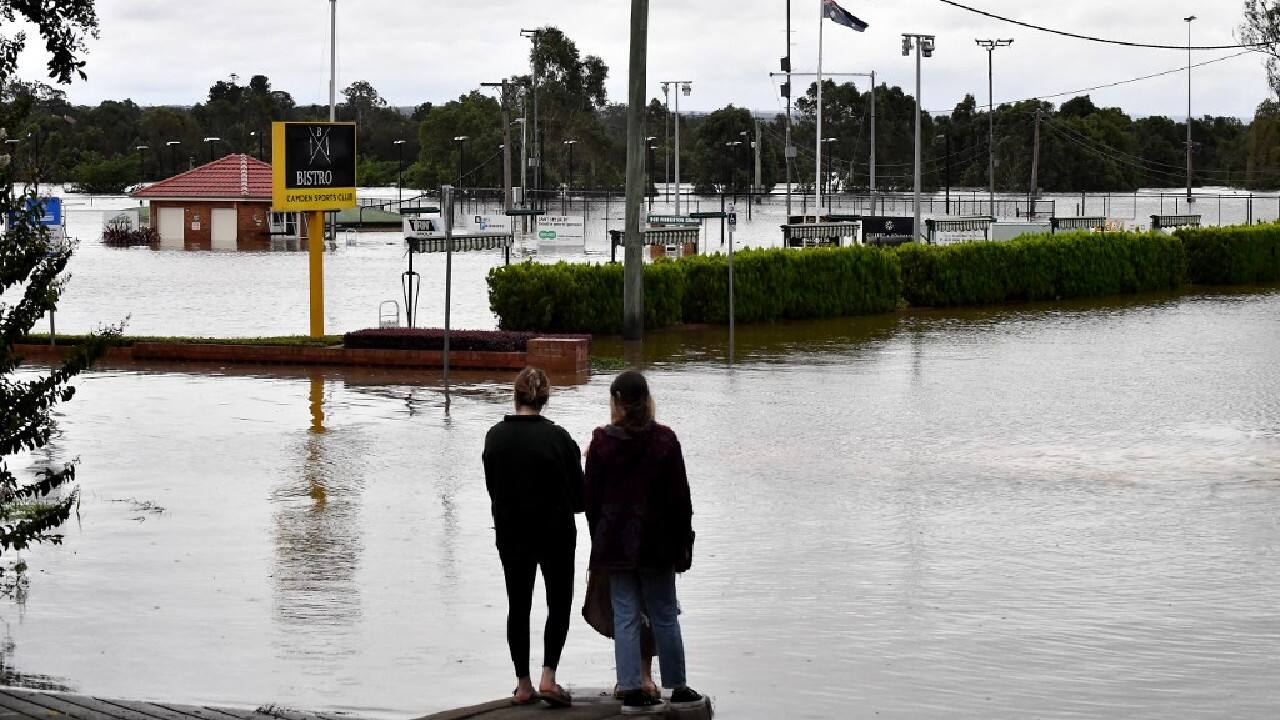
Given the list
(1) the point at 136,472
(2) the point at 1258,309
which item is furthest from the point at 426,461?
(2) the point at 1258,309

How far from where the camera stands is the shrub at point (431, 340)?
2253cm

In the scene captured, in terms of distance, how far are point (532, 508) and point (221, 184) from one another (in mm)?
62657

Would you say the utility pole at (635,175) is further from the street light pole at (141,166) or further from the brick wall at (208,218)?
the street light pole at (141,166)

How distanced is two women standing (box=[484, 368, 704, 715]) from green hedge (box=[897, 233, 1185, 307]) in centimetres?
2667

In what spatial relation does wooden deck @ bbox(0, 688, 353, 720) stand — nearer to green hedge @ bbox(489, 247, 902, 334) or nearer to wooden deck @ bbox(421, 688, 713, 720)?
wooden deck @ bbox(421, 688, 713, 720)

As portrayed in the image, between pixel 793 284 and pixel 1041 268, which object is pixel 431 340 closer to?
pixel 793 284

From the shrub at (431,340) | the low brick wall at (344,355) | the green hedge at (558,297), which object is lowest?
the low brick wall at (344,355)

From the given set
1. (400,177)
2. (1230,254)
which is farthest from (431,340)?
(400,177)

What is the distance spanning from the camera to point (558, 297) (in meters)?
26.6

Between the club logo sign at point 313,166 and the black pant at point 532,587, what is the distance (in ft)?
55.9

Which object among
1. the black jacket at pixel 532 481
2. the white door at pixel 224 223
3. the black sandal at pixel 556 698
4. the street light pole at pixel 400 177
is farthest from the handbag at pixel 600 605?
the street light pole at pixel 400 177

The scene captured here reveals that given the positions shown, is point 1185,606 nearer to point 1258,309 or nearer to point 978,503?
point 978,503

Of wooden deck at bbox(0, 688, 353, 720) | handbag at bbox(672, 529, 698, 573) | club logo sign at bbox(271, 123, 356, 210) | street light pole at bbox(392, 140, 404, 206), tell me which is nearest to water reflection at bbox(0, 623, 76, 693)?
wooden deck at bbox(0, 688, 353, 720)

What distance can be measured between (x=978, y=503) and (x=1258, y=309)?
23176 mm
